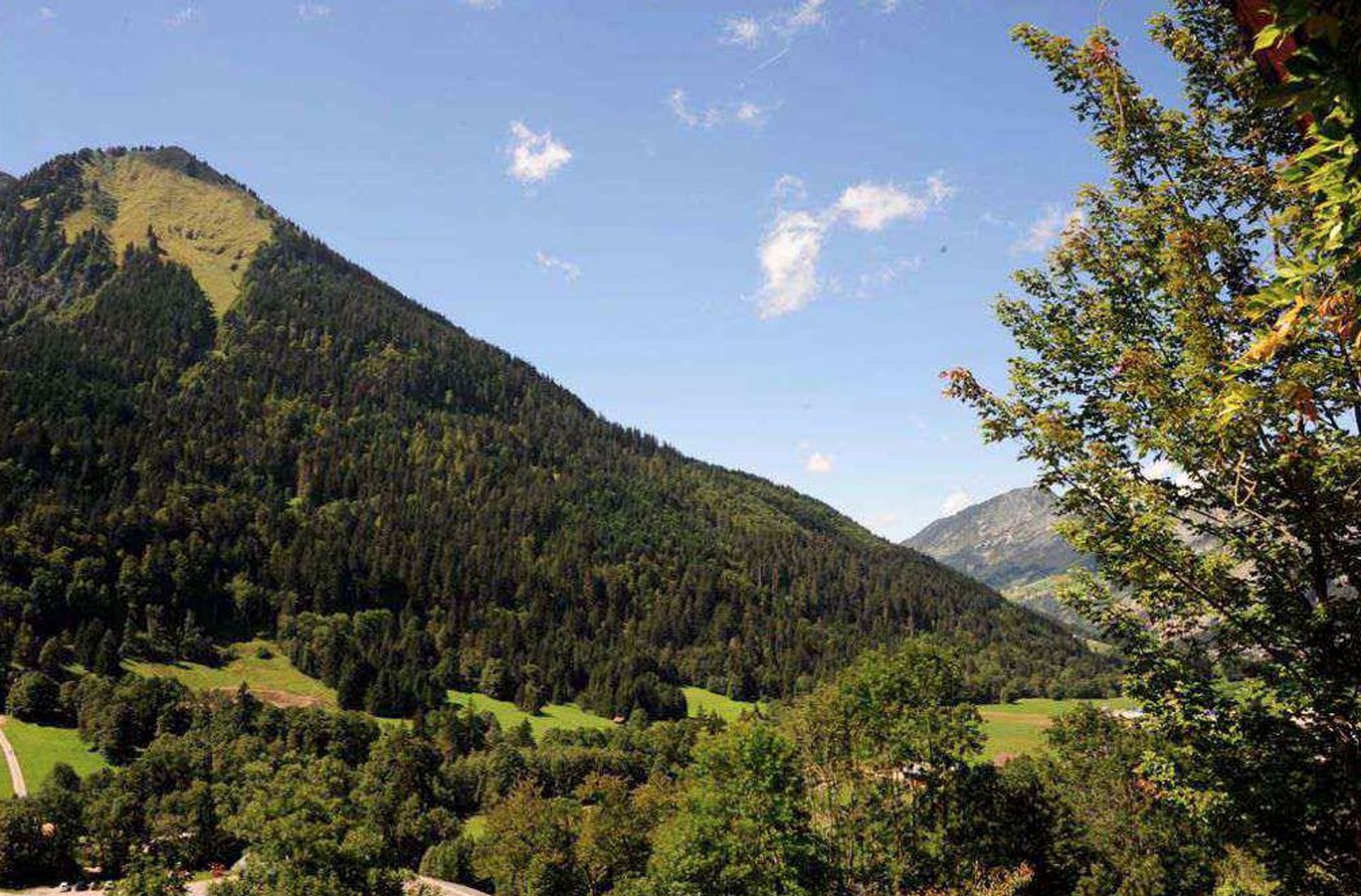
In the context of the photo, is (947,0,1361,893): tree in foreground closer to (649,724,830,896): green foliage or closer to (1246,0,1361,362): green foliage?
(1246,0,1361,362): green foliage

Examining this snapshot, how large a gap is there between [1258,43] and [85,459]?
246m

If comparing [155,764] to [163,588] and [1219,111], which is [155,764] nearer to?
[163,588]

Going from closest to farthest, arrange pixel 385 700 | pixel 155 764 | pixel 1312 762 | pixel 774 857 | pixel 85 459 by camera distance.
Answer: pixel 1312 762, pixel 774 857, pixel 155 764, pixel 385 700, pixel 85 459

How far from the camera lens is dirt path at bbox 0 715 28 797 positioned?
3314 inches

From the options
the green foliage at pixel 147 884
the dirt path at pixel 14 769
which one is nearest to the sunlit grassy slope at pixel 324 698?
the dirt path at pixel 14 769

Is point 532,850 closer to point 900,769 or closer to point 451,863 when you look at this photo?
point 451,863

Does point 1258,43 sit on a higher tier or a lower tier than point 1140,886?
higher

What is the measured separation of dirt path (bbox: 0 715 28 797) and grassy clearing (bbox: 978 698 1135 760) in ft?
398

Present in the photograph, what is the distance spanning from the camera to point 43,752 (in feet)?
313

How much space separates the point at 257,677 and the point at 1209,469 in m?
166

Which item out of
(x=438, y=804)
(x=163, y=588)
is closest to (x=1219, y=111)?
(x=438, y=804)

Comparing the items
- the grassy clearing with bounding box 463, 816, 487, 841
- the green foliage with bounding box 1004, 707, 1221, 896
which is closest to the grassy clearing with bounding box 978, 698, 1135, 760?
the green foliage with bounding box 1004, 707, 1221, 896

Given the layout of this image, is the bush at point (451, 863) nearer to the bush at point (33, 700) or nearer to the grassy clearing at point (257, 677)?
the grassy clearing at point (257, 677)

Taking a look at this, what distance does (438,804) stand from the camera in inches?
3888
